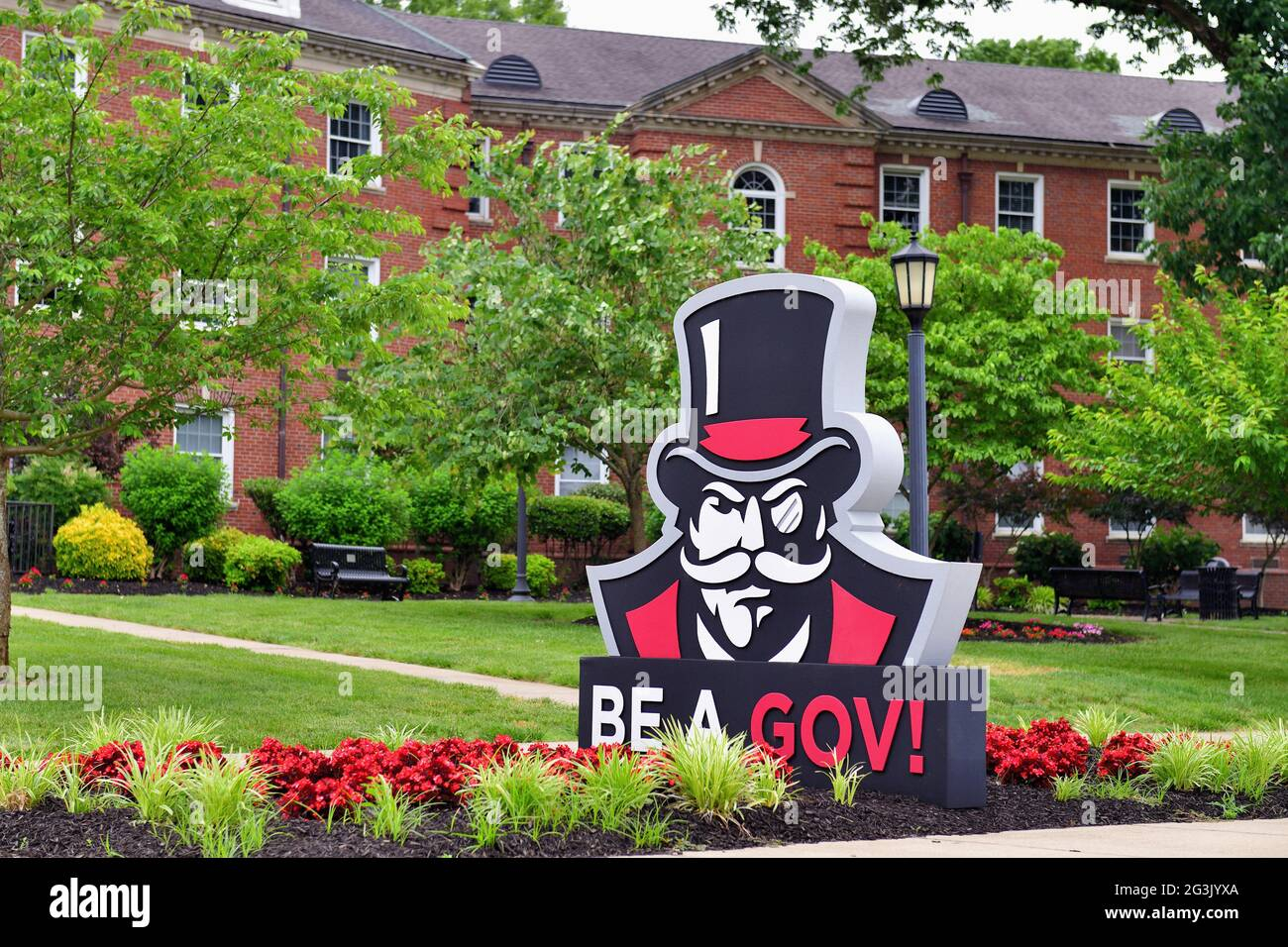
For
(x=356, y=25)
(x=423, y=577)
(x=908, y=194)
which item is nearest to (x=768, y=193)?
(x=908, y=194)

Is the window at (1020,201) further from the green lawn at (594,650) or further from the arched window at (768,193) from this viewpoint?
the green lawn at (594,650)

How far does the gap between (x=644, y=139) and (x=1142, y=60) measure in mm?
11820

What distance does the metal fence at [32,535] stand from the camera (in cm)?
2356

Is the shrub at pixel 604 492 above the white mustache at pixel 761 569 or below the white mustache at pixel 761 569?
above

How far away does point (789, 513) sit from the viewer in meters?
8.96

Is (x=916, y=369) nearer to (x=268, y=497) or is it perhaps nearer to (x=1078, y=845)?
(x=1078, y=845)

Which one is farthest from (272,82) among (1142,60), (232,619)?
(1142,60)

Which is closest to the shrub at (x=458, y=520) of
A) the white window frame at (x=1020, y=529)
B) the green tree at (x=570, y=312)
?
the green tree at (x=570, y=312)

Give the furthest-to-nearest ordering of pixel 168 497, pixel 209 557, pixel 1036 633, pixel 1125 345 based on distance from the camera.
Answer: pixel 1125 345, pixel 209 557, pixel 168 497, pixel 1036 633

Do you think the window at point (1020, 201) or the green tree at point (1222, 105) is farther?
the window at point (1020, 201)

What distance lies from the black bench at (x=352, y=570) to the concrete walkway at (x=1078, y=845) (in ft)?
60.5

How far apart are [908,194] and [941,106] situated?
2525mm

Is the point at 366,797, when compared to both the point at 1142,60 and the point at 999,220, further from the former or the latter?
the point at 999,220

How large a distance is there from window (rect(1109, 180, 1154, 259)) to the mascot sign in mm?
29984
